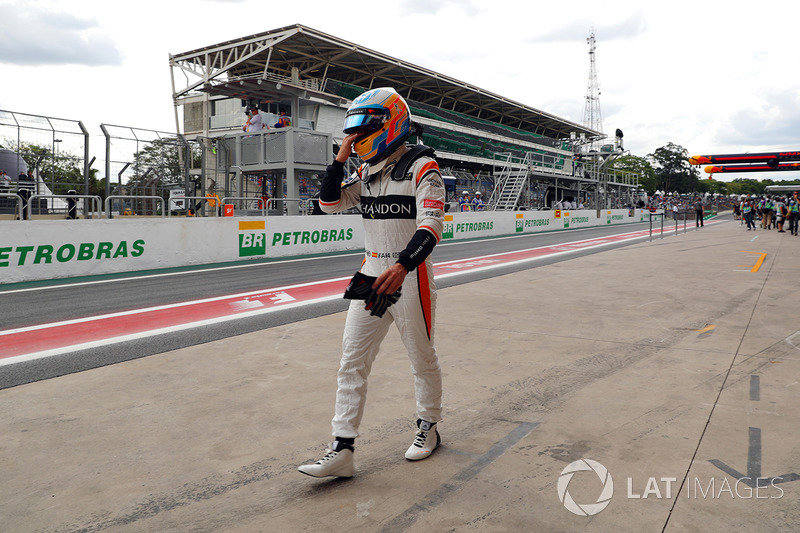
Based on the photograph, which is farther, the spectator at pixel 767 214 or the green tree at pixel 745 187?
the green tree at pixel 745 187

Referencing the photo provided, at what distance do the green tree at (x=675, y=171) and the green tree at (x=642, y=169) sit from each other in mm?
3159

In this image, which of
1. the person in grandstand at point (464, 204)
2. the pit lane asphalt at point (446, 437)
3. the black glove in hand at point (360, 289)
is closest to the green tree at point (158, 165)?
the pit lane asphalt at point (446, 437)

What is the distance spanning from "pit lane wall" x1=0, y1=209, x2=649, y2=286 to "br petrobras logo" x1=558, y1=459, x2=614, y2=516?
10169 millimetres

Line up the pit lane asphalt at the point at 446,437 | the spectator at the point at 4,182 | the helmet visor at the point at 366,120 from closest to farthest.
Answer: the pit lane asphalt at the point at 446,437
the helmet visor at the point at 366,120
the spectator at the point at 4,182

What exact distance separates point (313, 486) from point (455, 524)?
2.46 feet

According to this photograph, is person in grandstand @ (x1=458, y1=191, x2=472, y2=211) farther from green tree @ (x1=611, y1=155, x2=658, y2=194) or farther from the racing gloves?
green tree @ (x1=611, y1=155, x2=658, y2=194)

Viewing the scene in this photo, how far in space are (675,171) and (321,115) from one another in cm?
9729

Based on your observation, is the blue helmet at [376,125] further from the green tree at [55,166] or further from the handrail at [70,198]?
the green tree at [55,166]

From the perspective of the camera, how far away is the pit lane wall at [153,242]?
Result: 1002 centimetres

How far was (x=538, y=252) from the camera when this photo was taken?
54.4 ft

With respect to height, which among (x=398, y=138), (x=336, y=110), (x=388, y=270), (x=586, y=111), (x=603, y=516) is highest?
(x=586, y=111)

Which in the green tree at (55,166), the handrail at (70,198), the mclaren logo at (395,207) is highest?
the green tree at (55,166)

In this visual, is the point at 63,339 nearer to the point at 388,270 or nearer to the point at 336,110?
the point at 388,270

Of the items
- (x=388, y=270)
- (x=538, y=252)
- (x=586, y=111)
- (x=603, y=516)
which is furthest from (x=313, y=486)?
(x=586, y=111)
